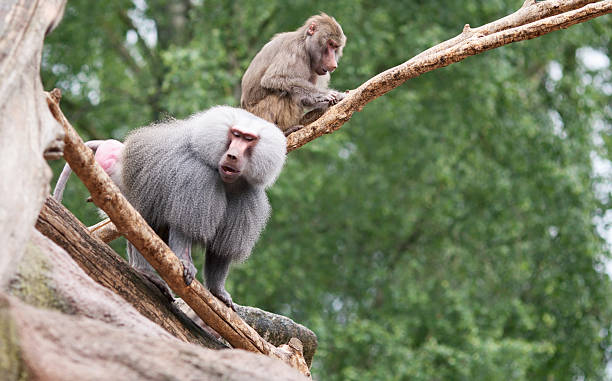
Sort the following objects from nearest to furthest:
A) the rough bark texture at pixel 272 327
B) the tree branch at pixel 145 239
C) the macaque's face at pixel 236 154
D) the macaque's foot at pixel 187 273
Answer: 1. the tree branch at pixel 145 239
2. the macaque's foot at pixel 187 273
3. the macaque's face at pixel 236 154
4. the rough bark texture at pixel 272 327

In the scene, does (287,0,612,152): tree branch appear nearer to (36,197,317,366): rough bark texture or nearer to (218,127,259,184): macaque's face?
(218,127,259,184): macaque's face

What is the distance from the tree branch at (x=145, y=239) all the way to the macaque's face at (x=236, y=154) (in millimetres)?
629

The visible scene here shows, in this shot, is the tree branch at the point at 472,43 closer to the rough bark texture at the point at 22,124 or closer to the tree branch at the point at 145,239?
the tree branch at the point at 145,239

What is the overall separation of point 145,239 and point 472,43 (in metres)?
2.47

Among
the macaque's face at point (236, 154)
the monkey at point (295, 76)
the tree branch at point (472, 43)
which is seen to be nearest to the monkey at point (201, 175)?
the macaque's face at point (236, 154)

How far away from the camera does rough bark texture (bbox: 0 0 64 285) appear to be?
2.88m

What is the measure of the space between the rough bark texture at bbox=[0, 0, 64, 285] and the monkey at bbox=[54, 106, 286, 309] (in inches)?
51.6

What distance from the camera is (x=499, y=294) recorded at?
13781 millimetres

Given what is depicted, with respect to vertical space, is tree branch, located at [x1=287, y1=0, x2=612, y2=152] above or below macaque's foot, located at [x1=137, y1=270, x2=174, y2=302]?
above

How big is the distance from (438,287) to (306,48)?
802cm

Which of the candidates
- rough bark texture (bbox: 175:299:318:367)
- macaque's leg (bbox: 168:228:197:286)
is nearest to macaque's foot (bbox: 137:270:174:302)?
macaque's leg (bbox: 168:228:197:286)

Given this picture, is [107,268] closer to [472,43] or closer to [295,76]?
[472,43]

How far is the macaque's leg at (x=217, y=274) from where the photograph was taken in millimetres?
5066

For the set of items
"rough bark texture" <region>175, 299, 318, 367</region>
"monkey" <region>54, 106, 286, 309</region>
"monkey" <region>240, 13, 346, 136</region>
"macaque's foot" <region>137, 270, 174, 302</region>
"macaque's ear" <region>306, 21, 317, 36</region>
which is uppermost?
"macaque's ear" <region>306, 21, 317, 36</region>
